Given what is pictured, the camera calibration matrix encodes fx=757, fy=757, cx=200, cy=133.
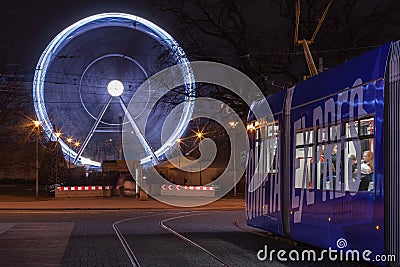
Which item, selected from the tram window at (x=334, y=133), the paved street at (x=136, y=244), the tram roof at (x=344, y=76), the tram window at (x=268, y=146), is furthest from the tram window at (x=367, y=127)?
the tram window at (x=268, y=146)

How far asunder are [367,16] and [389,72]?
101 feet

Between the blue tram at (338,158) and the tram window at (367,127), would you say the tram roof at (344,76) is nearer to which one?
the blue tram at (338,158)

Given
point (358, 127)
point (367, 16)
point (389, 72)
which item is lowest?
point (358, 127)

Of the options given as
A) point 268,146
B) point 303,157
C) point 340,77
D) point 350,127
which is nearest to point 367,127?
point 350,127

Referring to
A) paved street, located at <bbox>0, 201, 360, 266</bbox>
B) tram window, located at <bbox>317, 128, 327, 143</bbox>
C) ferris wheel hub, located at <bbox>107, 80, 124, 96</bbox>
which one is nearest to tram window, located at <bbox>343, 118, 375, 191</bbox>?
tram window, located at <bbox>317, 128, 327, 143</bbox>

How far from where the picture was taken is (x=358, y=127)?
10.7 m

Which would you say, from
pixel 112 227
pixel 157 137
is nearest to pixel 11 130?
pixel 157 137

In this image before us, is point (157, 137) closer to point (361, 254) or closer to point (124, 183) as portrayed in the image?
point (124, 183)
